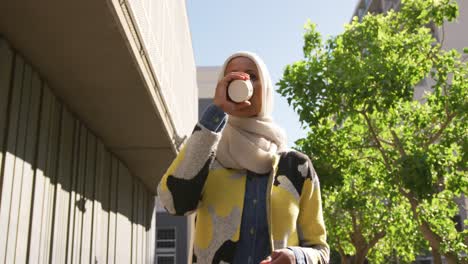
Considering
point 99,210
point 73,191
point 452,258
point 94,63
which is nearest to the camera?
point 94,63

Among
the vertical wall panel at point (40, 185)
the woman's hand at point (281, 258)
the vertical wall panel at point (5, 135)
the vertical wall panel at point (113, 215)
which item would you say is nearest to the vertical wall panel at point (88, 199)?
the vertical wall panel at point (113, 215)

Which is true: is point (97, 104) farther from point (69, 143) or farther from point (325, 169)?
point (325, 169)

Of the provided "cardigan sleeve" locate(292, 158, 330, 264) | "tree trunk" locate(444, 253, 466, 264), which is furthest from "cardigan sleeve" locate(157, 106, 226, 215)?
"tree trunk" locate(444, 253, 466, 264)

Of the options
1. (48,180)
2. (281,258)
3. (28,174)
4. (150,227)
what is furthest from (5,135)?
(150,227)

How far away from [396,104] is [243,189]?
413 inches

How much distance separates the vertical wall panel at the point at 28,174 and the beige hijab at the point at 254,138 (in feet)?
10.3

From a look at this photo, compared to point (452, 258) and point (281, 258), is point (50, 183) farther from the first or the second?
point (452, 258)

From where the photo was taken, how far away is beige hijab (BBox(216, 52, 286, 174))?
1.89 metres

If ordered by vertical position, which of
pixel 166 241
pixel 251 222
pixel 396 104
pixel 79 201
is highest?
pixel 166 241

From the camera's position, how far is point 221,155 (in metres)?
1.94

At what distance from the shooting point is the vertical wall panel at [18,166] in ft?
14.3

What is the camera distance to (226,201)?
185cm

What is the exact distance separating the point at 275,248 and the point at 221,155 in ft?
1.21

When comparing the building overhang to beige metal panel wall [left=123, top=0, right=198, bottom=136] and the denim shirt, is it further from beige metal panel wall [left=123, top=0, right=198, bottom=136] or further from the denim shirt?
the denim shirt
